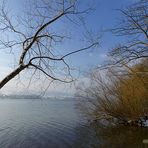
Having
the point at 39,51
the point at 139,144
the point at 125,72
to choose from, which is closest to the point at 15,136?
the point at 139,144

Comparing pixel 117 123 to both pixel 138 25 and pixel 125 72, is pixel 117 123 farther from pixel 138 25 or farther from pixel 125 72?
pixel 138 25

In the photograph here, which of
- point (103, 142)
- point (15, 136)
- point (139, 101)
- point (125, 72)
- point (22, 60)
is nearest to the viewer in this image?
point (22, 60)

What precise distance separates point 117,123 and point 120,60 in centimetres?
2366

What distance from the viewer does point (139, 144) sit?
68.6 ft

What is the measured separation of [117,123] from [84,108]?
466 cm

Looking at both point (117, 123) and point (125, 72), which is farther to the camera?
point (117, 123)

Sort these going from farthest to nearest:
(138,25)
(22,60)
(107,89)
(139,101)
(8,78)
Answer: (107,89)
(139,101)
(138,25)
(22,60)
(8,78)

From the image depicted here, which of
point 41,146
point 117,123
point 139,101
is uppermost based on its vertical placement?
point 139,101

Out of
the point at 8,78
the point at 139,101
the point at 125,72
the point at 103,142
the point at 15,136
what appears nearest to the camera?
the point at 8,78

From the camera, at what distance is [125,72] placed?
37.7 feet

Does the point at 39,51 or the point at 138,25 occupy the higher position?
the point at 138,25

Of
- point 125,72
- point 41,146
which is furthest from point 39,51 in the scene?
point 41,146

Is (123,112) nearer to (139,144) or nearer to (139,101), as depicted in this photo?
(139,101)

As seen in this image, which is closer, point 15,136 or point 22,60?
point 22,60
